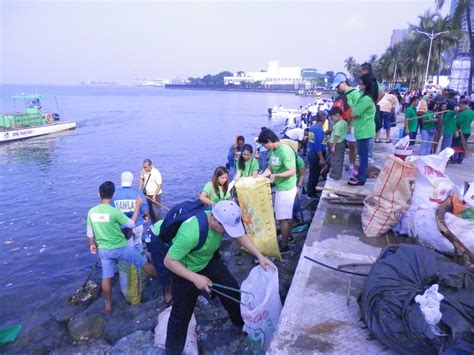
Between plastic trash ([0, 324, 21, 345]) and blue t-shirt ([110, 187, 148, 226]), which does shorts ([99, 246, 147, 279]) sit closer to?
blue t-shirt ([110, 187, 148, 226])

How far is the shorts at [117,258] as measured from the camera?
4.78 meters

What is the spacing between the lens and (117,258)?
485 centimetres

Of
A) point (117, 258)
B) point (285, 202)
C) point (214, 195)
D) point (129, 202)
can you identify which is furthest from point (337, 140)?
point (117, 258)

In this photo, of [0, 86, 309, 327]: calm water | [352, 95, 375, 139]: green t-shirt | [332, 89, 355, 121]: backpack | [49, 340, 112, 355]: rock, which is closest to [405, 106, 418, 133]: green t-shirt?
[332, 89, 355, 121]: backpack

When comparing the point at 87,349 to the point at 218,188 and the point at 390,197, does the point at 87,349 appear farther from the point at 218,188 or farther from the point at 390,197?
the point at 390,197

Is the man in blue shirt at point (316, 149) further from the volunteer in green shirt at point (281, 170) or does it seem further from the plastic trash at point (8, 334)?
the plastic trash at point (8, 334)

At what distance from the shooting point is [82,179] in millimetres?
15758

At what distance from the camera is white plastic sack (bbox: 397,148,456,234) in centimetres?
413

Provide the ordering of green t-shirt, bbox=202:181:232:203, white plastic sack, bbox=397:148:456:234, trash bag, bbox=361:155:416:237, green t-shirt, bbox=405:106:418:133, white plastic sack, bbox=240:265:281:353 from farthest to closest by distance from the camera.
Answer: green t-shirt, bbox=405:106:418:133 → green t-shirt, bbox=202:181:232:203 → trash bag, bbox=361:155:416:237 → white plastic sack, bbox=397:148:456:234 → white plastic sack, bbox=240:265:281:353

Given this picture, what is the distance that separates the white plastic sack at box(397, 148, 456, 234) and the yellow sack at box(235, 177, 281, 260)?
1708 mm

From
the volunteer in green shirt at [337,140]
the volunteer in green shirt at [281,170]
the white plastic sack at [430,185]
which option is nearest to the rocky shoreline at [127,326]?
the volunteer in green shirt at [281,170]

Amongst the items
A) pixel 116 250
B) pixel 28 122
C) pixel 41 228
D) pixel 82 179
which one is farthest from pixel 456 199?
pixel 28 122

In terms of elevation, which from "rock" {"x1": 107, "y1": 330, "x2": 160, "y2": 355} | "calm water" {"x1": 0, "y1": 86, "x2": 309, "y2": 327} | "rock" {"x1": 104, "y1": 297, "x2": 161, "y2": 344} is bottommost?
"calm water" {"x1": 0, "y1": 86, "x2": 309, "y2": 327}

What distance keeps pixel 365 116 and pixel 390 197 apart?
1.75 meters
